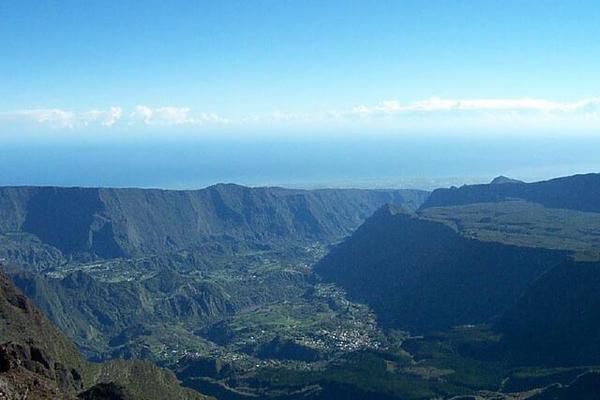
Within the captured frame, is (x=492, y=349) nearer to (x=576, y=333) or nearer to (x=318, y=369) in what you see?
(x=576, y=333)

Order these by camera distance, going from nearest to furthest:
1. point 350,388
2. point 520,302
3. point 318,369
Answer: point 350,388, point 318,369, point 520,302

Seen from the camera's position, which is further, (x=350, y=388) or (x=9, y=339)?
(x=350, y=388)

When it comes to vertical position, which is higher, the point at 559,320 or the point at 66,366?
the point at 66,366

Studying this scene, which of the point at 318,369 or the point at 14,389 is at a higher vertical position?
the point at 14,389

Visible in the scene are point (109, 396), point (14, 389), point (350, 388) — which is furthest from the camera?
point (350, 388)

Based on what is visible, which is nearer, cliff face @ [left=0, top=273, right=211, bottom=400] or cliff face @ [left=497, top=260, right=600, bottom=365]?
cliff face @ [left=0, top=273, right=211, bottom=400]

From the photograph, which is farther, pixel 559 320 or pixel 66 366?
pixel 559 320

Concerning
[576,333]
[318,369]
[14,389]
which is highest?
[14,389]

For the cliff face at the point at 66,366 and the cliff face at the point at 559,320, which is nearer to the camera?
the cliff face at the point at 66,366

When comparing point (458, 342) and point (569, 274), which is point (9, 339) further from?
point (569, 274)

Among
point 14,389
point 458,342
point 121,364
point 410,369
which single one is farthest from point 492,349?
point 14,389
